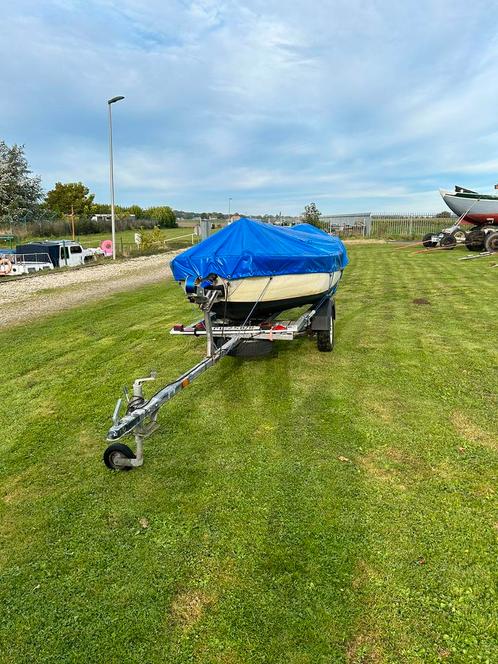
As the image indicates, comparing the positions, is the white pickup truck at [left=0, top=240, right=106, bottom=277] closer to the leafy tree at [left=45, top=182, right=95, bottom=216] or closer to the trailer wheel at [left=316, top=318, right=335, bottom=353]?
the trailer wheel at [left=316, top=318, right=335, bottom=353]

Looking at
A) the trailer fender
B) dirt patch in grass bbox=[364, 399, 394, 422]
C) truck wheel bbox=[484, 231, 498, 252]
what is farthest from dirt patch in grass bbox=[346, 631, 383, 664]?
the trailer fender

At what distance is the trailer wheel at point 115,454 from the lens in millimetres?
3617

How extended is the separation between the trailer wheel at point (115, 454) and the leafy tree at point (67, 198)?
68.7 m

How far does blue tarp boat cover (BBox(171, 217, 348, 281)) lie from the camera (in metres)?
5.24

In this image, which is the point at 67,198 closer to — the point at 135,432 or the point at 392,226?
the point at 392,226

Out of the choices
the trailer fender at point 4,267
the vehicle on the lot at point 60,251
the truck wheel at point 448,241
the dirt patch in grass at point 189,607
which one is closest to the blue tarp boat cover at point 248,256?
the dirt patch in grass at point 189,607

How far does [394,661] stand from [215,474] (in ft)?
6.10

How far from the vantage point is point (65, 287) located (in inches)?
629

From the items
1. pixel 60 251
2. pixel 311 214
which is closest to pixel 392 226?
pixel 311 214

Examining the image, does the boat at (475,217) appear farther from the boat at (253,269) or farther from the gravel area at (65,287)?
the boat at (253,269)

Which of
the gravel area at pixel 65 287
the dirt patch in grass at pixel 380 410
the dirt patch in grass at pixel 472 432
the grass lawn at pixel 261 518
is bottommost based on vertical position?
the grass lawn at pixel 261 518

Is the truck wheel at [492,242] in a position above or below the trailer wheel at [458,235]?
below

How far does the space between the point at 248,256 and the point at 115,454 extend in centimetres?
263

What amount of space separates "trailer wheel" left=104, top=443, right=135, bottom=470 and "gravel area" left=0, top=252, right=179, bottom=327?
736 cm
